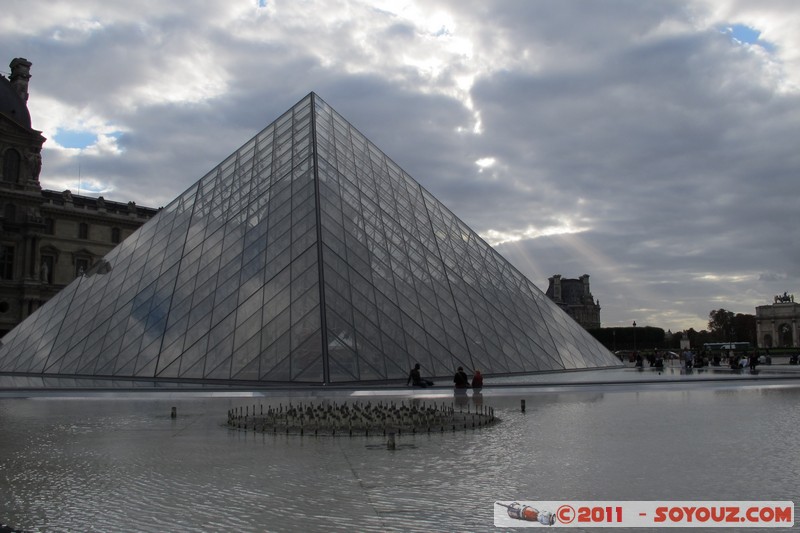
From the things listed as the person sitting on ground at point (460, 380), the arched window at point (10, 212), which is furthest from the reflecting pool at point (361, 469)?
the arched window at point (10, 212)

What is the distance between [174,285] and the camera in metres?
28.2

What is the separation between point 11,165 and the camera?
65000mm

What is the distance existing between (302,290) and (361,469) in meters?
16.0

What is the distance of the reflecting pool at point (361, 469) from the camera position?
652 cm

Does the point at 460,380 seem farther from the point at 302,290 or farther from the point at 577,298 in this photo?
the point at 577,298

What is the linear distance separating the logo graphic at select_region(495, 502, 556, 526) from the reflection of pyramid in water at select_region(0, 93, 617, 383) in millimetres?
Result: 15622

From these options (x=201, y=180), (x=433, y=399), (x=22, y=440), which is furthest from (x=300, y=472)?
(x=201, y=180)

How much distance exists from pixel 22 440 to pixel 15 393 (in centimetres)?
1094

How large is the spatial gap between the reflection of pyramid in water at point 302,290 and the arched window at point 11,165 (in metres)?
34.2

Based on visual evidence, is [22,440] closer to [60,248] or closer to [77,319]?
[77,319]

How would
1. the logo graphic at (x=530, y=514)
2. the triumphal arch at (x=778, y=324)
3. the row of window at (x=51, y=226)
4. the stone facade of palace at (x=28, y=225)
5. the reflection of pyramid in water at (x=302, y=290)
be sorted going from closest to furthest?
the logo graphic at (x=530, y=514) → the reflection of pyramid in water at (x=302, y=290) → the stone facade of palace at (x=28, y=225) → the row of window at (x=51, y=226) → the triumphal arch at (x=778, y=324)

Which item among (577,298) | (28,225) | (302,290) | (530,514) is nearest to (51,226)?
(28,225)

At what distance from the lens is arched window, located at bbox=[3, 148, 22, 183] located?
212 ft

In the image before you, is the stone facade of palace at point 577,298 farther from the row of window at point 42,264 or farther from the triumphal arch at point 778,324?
the row of window at point 42,264
